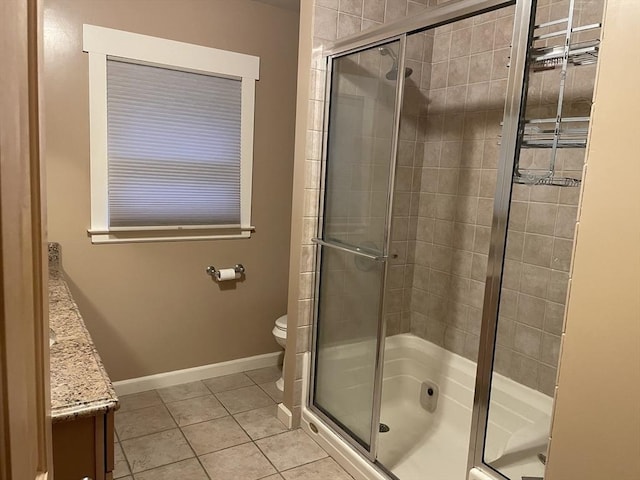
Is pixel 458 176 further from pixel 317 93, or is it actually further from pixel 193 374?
pixel 193 374

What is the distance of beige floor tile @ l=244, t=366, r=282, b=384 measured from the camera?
3.24 metres

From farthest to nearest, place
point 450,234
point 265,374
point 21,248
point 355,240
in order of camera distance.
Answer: point 265,374 < point 450,234 < point 355,240 < point 21,248

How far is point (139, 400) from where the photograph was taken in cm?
288

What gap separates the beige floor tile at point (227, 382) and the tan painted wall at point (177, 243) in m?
0.15

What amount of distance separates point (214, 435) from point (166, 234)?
1.23m

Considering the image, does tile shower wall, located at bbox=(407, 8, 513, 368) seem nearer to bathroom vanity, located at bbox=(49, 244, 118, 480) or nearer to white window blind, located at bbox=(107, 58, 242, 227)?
white window blind, located at bbox=(107, 58, 242, 227)

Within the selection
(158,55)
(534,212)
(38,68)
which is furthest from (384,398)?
(38,68)

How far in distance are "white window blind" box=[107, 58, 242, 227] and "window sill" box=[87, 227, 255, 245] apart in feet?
0.16

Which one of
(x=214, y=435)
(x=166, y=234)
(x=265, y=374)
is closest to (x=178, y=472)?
(x=214, y=435)

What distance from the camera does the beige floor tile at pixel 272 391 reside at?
9.79ft

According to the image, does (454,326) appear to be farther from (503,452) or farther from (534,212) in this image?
(503,452)

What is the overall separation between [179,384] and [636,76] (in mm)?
2980

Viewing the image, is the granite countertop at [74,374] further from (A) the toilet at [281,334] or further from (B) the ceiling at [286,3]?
(B) the ceiling at [286,3]

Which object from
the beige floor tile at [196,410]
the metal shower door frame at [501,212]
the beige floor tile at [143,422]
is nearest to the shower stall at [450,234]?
the metal shower door frame at [501,212]
